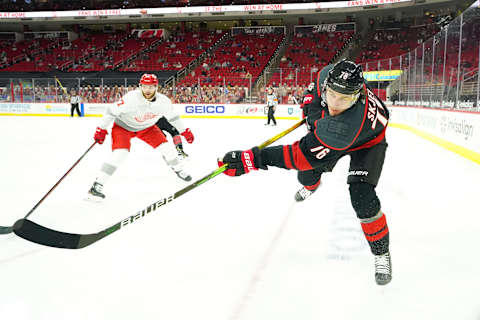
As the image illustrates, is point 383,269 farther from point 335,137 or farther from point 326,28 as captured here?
point 326,28

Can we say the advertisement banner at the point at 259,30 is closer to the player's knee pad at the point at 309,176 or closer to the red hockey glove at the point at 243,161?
the player's knee pad at the point at 309,176

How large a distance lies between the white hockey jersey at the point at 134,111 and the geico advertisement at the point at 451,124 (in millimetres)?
4257

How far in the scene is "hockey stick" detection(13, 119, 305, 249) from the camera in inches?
89.9

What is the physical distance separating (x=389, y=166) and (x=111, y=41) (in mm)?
25803

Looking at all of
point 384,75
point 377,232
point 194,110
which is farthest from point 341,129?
point 194,110

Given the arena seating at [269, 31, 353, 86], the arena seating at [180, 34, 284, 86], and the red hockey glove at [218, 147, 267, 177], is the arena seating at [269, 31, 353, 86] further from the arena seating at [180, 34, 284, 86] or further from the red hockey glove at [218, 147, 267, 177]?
the red hockey glove at [218, 147, 267, 177]

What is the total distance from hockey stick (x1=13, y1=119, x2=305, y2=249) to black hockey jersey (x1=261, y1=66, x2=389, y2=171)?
0.48 m

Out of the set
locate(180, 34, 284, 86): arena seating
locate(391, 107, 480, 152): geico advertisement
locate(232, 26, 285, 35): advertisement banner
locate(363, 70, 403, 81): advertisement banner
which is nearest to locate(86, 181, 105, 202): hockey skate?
locate(391, 107, 480, 152): geico advertisement

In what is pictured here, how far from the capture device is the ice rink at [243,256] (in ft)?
5.90

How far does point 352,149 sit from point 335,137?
1.04ft

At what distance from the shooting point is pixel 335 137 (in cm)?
180

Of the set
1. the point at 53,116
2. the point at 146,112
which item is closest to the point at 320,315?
the point at 146,112

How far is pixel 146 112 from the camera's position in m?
3.77

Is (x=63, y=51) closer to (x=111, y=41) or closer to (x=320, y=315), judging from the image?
(x=111, y=41)
